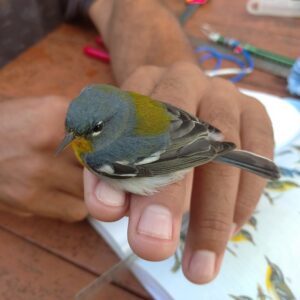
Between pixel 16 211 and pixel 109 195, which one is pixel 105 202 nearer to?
pixel 109 195

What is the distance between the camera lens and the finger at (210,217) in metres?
0.86

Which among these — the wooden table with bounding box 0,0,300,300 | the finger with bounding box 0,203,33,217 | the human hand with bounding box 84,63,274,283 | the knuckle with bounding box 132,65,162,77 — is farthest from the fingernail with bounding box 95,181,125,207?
the knuckle with bounding box 132,65,162,77

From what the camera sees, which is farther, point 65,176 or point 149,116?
point 65,176

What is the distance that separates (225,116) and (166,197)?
0.34m

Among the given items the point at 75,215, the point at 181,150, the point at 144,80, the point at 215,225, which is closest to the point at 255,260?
the point at 215,225

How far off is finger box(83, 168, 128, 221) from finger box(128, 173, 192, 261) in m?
0.03

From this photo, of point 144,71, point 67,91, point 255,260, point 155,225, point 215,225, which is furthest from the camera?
point 67,91

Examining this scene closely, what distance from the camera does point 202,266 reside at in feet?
2.76

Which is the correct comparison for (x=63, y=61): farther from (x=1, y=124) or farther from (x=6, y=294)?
(x=6, y=294)

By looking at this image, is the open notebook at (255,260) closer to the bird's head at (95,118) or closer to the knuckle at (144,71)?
the bird's head at (95,118)

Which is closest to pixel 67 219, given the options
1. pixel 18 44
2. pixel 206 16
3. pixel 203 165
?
pixel 203 165

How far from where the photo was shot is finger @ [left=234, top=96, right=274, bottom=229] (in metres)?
0.99

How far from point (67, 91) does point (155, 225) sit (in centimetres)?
78

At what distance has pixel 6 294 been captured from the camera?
0.95 m
